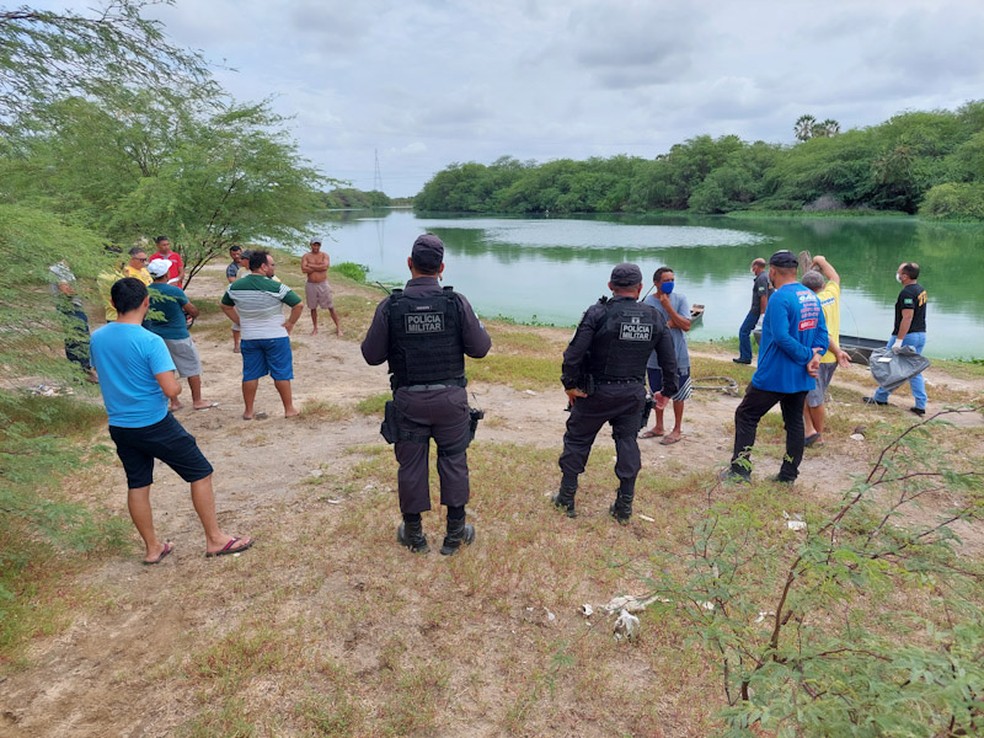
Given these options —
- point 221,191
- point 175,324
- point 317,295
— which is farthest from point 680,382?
point 221,191

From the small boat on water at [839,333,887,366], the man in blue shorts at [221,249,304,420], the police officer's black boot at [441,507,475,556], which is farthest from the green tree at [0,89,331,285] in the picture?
the small boat on water at [839,333,887,366]

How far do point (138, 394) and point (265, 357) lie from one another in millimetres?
2999

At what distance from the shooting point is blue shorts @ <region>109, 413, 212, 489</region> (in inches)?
127

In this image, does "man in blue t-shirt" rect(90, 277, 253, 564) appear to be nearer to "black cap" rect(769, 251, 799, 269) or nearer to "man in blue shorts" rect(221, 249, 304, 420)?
"man in blue shorts" rect(221, 249, 304, 420)

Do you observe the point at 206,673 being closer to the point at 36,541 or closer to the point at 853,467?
the point at 36,541

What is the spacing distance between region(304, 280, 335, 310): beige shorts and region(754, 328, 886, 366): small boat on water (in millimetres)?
7596

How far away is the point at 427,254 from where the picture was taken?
11.4 ft

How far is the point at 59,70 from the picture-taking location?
3.66 m

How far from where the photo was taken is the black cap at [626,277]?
3.94 m

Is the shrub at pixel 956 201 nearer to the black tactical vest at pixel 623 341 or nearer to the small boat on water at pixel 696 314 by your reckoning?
the small boat on water at pixel 696 314

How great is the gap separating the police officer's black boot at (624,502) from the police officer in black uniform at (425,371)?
1.19m

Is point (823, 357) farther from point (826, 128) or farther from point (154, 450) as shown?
point (826, 128)

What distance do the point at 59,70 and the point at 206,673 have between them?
376 centimetres

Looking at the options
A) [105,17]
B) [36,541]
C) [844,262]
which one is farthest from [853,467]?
[844,262]
